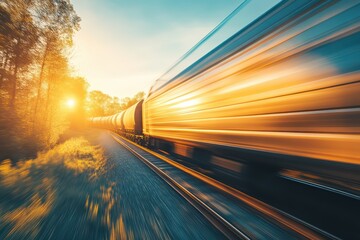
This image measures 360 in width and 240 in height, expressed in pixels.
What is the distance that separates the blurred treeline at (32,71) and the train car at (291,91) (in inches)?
315

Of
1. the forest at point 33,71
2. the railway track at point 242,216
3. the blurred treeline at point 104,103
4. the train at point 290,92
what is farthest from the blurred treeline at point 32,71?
the blurred treeline at point 104,103

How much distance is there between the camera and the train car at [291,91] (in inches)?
72.1

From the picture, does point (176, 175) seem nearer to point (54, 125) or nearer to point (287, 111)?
point (287, 111)

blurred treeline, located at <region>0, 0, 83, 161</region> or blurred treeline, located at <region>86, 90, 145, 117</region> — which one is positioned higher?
blurred treeline, located at <region>86, 90, 145, 117</region>

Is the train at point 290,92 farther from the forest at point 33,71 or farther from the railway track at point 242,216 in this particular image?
the forest at point 33,71

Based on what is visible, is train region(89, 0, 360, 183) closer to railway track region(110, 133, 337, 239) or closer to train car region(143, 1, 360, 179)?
train car region(143, 1, 360, 179)

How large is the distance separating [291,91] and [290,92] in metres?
0.02

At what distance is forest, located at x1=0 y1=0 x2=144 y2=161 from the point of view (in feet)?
25.2

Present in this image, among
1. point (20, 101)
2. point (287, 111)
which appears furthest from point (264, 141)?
point (20, 101)

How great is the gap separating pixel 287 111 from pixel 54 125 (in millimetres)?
14386

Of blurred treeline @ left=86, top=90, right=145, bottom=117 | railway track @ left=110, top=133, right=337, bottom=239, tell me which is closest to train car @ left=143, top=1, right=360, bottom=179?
railway track @ left=110, top=133, right=337, bottom=239

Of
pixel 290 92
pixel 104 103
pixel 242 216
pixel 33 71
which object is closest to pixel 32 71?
pixel 33 71

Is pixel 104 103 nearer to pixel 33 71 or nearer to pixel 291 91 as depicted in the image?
pixel 33 71

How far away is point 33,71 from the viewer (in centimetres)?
1037
